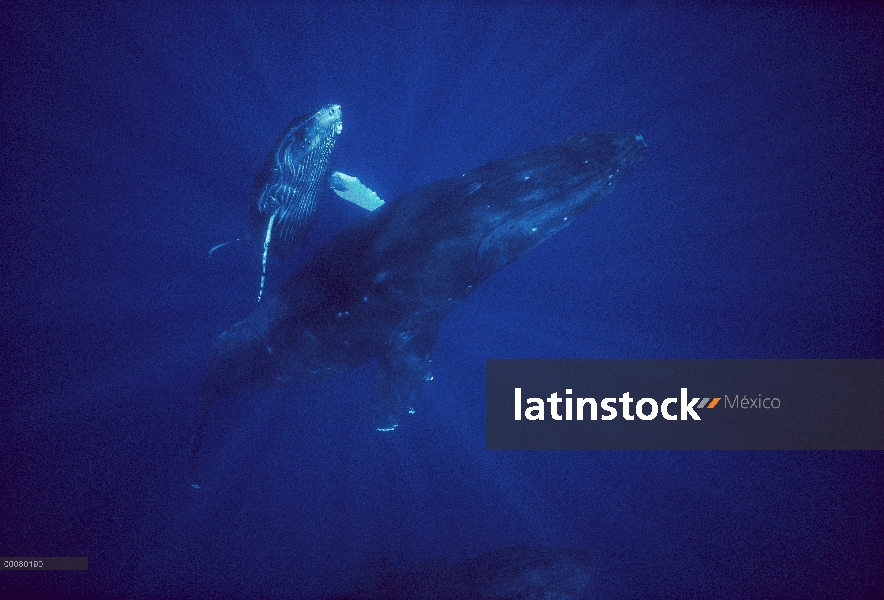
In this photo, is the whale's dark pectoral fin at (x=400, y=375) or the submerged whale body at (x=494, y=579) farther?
the submerged whale body at (x=494, y=579)

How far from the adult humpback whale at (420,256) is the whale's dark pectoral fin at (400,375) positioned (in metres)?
0.01

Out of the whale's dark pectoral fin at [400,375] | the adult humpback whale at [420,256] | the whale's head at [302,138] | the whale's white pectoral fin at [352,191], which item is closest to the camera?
the whale's head at [302,138]

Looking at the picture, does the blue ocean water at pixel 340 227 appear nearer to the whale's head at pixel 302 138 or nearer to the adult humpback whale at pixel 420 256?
the adult humpback whale at pixel 420 256

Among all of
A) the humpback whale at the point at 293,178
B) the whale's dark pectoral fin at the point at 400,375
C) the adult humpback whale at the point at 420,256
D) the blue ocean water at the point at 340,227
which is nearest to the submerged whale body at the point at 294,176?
the humpback whale at the point at 293,178

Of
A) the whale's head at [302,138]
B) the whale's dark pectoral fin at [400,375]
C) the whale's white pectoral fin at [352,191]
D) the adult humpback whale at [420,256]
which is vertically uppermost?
the whale's white pectoral fin at [352,191]

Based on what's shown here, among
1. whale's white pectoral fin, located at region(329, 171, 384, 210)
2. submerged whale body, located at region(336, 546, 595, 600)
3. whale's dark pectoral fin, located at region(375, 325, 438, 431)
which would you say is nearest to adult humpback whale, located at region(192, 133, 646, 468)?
whale's dark pectoral fin, located at region(375, 325, 438, 431)

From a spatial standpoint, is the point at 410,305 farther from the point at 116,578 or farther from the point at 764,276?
the point at 764,276

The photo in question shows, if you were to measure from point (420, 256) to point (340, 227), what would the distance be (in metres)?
2.74

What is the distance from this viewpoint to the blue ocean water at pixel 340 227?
8.55 m

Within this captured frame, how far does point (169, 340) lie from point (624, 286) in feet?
49.6

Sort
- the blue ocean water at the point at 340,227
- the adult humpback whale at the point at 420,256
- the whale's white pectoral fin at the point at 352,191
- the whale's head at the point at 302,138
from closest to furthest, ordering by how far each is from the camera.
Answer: the whale's head at the point at 302,138 < the adult humpback whale at the point at 420,256 < the whale's white pectoral fin at the point at 352,191 < the blue ocean water at the point at 340,227

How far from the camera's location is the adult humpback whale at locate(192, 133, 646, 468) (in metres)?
3.67

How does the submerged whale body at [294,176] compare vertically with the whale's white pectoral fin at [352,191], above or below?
below

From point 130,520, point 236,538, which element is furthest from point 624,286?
point 130,520
